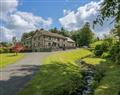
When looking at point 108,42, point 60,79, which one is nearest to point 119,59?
point 60,79

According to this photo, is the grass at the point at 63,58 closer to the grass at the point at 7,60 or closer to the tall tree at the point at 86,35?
the grass at the point at 7,60

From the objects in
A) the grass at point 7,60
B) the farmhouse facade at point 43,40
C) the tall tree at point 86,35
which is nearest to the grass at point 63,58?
the grass at point 7,60

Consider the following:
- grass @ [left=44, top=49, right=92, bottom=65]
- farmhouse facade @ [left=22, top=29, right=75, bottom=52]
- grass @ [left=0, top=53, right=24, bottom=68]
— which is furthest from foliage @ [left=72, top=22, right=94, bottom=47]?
grass @ [left=0, top=53, right=24, bottom=68]

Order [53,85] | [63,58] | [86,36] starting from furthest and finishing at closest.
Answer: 1. [86,36]
2. [63,58]
3. [53,85]

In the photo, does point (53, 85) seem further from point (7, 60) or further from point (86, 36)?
point (86, 36)

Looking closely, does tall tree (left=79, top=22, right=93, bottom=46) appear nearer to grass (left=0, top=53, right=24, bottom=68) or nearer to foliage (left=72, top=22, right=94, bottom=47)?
foliage (left=72, top=22, right=94, bottom=47)

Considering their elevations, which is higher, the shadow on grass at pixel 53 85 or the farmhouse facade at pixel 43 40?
the farmhouse facade at pixel 43 40

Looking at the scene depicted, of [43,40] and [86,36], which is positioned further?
[86,36]

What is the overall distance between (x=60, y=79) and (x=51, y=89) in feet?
18.4

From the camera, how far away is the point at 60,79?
→ 2998 centimetres

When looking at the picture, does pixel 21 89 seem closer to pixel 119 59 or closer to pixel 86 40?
pixel 119 59

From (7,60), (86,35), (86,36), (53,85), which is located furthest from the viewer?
(86,36)

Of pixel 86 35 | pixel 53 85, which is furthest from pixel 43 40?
pixel 53 85

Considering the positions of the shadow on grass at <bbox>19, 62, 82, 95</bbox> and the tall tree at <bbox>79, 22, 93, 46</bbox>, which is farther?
the tall tree at <bbox>79, 22, 93, 46</bbox>
